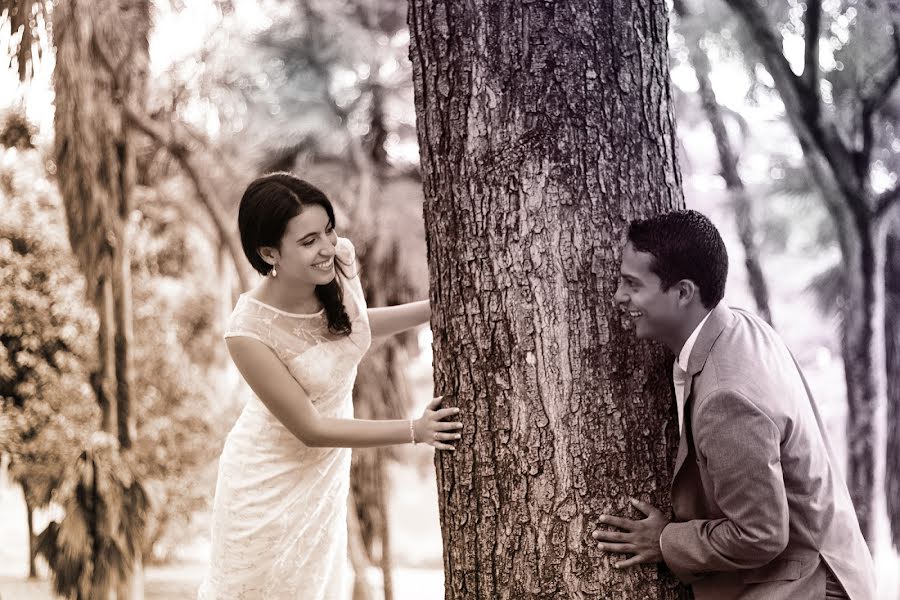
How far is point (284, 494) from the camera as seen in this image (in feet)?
9.89

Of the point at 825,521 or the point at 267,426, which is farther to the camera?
the point at 267,426

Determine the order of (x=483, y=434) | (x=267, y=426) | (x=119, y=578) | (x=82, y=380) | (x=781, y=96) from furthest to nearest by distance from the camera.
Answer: (x=82, y=380) < (x=781, y=96) < (x=119, y=578) < (x=267, y=426) < (x=483, y=434)

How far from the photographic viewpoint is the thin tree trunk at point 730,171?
9266 millimetres

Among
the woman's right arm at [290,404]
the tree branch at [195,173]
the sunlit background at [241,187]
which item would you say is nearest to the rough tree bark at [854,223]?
the sunlit background at [241,187]

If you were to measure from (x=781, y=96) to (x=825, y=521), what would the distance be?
5686 millimetres

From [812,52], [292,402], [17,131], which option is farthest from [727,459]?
[17,131]

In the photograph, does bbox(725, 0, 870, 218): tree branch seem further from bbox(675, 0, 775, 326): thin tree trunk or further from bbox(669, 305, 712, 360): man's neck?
bbox(669, 305, 712, 360): man's neck

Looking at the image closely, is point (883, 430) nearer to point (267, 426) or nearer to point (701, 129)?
point (267, 426)

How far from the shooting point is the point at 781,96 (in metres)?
7.12

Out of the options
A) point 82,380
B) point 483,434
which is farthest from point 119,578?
point 483,434

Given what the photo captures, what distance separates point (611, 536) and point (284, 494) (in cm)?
125

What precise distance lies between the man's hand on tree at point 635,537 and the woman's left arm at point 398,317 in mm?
1095

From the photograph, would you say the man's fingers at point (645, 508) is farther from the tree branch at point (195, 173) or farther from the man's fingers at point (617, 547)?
the tree branch at point (195, 173)

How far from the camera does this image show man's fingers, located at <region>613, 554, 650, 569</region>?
217cm
